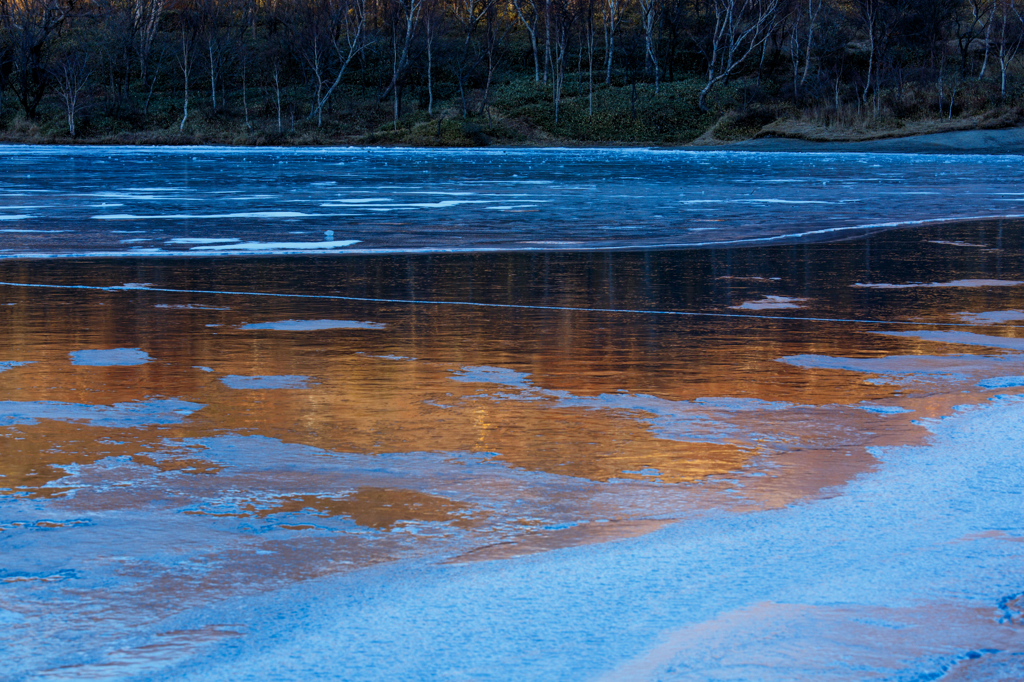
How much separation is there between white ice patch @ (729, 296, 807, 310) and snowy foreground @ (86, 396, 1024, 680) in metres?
3.79

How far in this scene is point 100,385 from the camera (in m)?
4.72

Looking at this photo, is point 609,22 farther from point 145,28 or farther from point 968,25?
point 145,28

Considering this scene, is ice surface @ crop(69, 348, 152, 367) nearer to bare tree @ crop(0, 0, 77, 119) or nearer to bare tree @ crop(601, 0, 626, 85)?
bare tree @ crop(601, 0, 626, 85)

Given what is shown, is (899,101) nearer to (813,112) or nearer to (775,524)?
(813,112)

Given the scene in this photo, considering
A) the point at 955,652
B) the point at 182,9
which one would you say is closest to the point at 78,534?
the point at 955,652

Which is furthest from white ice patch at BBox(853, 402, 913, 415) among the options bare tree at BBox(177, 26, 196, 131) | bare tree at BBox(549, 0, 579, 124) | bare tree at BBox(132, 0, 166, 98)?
bare tree at BBox(132, 0, 166, 98)

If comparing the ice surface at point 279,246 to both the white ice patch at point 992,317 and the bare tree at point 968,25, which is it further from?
→ the bare tree at point 968,25

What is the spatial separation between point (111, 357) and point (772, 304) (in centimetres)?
387

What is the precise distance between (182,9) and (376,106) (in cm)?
1851

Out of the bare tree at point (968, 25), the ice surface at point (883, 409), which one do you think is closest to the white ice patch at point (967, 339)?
the ice surface at point (883, 409)

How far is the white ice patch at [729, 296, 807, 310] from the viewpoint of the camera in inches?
274

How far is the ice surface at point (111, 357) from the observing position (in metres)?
5.19

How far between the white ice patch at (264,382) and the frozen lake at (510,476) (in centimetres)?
4

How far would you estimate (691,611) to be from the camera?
2514mm
